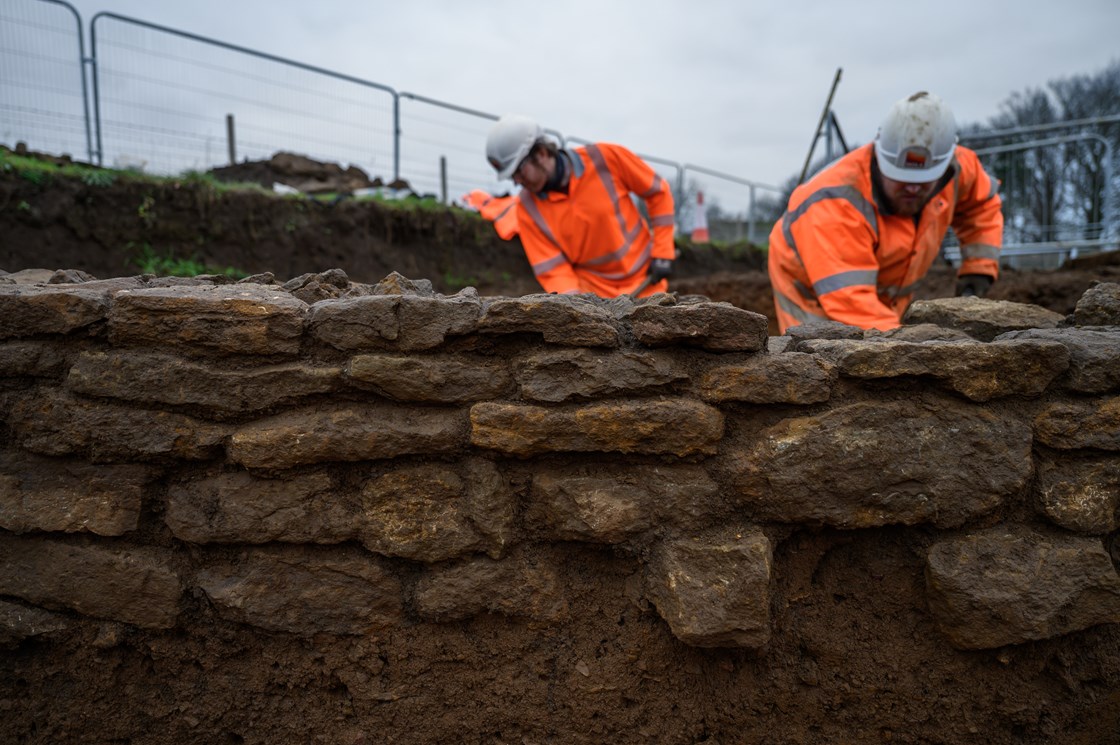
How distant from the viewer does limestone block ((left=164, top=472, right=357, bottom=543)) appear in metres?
1.69

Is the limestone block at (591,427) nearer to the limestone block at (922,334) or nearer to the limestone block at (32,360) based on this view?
the limestone block at (922,334)

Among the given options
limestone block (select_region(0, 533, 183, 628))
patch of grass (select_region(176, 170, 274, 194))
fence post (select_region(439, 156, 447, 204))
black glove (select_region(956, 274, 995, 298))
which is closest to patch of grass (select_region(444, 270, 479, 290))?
fence post (select_region(439, 156, 447, 204))

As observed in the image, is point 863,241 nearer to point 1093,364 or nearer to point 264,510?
point 1093,364

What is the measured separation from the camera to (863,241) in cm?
335

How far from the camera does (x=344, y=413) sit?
5.51 feet

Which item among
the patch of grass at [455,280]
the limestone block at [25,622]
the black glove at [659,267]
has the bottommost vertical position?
the limestone block at [25,622]

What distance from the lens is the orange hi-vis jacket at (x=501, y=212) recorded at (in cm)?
477

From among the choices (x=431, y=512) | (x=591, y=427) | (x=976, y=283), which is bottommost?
(x=431, y=512)

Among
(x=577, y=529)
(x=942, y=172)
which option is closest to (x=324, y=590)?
(x=577, y=529)

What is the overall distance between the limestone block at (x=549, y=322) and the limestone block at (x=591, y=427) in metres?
0.16

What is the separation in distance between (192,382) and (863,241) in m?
2.97

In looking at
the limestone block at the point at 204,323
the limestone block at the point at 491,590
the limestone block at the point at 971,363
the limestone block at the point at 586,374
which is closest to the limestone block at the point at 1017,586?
the limestone block at the point at 971,363

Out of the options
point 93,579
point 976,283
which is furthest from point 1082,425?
point 976,283

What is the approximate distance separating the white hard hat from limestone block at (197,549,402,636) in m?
3.00
